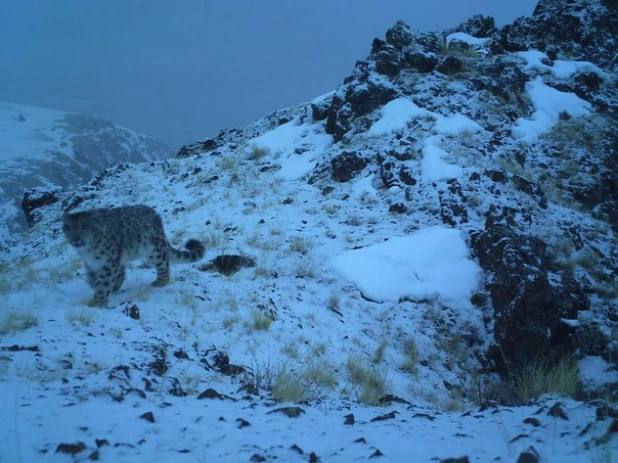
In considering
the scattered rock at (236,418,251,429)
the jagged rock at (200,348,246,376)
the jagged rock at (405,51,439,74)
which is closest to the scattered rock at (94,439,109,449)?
the scattered rock at (236,418,251,429)

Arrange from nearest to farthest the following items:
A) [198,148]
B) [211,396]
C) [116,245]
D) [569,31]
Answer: [211,396]
[116,245]
[569,31]
[198,148]

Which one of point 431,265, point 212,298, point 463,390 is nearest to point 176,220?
point 212,298

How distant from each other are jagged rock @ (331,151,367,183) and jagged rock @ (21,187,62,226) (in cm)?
1238

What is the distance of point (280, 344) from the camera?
6.27m

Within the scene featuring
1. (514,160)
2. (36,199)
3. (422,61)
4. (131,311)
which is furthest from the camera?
(36,199)

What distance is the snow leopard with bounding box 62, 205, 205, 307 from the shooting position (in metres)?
6.51

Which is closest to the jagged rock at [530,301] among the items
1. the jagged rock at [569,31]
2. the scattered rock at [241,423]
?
the scattered rock at [241,423]

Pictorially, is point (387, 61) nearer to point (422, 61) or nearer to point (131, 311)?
point (422, 61)

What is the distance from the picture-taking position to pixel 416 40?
1930 cm

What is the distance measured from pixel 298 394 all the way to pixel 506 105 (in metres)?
15.9

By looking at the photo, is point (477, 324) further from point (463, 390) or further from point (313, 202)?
point (313, 202)

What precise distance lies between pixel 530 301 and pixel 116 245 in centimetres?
675

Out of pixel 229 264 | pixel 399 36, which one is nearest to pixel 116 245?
pixel 229 264

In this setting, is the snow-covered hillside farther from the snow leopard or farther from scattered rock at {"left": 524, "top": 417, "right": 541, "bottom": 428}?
the snow leopard
